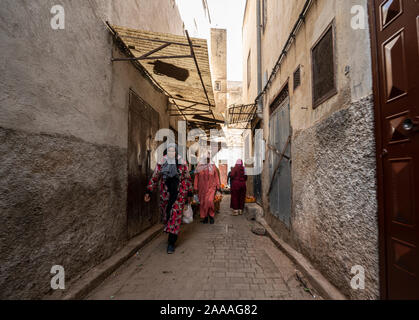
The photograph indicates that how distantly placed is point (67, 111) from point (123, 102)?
146cm

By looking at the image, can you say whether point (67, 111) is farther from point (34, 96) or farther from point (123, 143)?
point (123, 143)

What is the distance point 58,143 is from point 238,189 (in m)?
5.86

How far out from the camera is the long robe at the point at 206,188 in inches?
245

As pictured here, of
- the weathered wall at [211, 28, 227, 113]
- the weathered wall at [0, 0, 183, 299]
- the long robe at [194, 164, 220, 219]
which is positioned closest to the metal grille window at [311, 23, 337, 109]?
the weathered wall at [0, 0, 183, 299]

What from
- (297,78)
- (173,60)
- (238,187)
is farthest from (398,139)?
(238,187)

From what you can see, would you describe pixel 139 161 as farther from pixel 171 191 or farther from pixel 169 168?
pixel 171 191

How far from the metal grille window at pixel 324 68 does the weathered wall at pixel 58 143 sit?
10.0 feet

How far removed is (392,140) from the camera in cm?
162

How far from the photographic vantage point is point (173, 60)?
3959 millimetres

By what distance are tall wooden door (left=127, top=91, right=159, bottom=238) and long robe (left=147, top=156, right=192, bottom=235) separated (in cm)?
52

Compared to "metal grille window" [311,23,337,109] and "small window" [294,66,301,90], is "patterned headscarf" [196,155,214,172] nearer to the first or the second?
"small window" [294,66,301,90]

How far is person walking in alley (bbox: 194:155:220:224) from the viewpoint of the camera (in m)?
6.21

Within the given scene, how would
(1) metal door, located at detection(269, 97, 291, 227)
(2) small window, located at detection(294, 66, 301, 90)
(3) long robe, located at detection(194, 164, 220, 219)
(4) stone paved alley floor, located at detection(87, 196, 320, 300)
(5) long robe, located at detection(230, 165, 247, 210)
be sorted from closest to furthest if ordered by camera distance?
(4) stone paved alley floor, located at detection(87, 196, 320, 300)
(2) small window, located at detection(294, 66, 301, 90)
(1) metal door, located at detection(269, 97, 291, 227)
(3) long robe, located at detection(194, 164, 220, 219)
(5) long robe, located at detection(230, 165, 247, 210)
